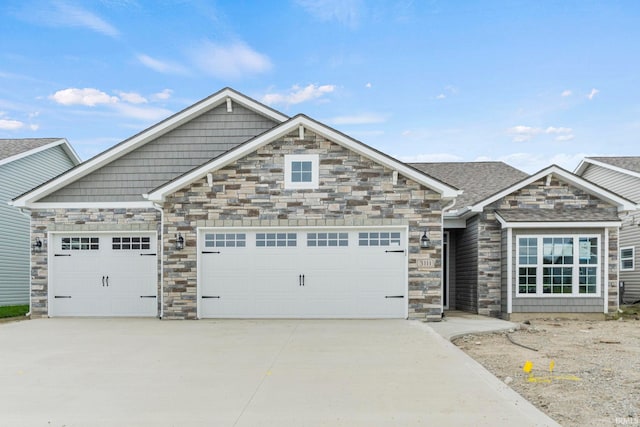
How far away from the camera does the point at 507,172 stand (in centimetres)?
1922

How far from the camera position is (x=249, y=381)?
6.31 meters

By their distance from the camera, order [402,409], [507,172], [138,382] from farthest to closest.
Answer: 1. [507,172]
2. [138,382]
3. [402,409]

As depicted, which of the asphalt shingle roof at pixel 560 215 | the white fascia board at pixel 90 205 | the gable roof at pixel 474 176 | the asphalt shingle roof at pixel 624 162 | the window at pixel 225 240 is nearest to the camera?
the window at pixel 225 240

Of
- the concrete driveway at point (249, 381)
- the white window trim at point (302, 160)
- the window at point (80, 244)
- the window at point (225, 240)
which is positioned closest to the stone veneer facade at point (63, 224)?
the window at point (80, 244)

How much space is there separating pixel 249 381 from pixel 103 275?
8981mm

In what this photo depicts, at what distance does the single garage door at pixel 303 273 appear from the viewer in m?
12.8

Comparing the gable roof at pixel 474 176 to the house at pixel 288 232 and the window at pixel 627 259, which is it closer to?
the house at pixel 288 232

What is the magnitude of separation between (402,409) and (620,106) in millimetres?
19145

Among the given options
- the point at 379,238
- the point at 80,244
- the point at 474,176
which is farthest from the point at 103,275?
the point at 474,176

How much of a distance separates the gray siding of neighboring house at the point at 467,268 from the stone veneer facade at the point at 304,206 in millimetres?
2454

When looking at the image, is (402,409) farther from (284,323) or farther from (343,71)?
(343,71)

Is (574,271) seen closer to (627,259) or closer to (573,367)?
(573,367)

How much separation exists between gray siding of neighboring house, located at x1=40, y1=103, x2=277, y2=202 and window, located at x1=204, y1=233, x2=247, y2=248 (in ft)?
7.93

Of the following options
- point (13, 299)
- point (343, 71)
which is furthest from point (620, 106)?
point (13, 299)
